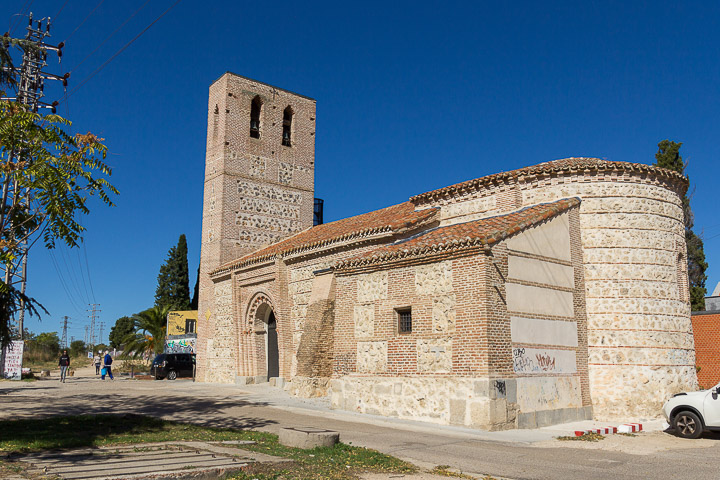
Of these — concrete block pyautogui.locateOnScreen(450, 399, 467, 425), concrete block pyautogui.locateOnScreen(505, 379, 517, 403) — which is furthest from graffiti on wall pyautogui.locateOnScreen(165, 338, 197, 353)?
concrete block pyautogui.locateOnScreen(505, 379, 517, 403)

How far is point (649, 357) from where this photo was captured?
46.9 ft

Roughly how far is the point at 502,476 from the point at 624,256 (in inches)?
359

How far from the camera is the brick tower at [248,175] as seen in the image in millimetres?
26172

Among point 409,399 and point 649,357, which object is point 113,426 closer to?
point 409,399

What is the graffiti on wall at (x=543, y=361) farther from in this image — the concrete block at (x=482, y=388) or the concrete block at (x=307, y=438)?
the concrete block at (x=307, y=438)

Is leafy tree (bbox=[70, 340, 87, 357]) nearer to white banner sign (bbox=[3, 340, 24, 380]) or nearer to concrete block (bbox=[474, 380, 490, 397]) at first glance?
white banner sign (bbox=[3, 340, 24, 380])

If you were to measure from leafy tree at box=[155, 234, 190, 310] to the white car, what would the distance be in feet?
139

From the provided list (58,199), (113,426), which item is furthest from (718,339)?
(58,199)

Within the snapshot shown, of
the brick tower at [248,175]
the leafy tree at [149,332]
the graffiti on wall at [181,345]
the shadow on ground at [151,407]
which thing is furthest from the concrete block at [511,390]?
the leafy tree at [149,332]

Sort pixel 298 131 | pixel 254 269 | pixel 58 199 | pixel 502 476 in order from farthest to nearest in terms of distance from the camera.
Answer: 1. pixel 298 131
2. pixel 254 269
3. pixel 58 199
4. pixel 502 476

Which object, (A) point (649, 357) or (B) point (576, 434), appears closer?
(B) point (576, 434)

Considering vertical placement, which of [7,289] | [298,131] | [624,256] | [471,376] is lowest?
[471,376]

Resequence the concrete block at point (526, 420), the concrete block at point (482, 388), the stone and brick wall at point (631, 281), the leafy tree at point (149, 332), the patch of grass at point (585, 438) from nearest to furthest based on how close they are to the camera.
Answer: the patch of grass at point (585, 438) → the concrete block at point (482, 388) → the concrete block at point (526, 420) → the stone and brick wall at point (631, 281) → the leafy tree at point (149, 332)

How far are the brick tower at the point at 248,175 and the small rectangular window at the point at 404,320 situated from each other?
42.2 feet
